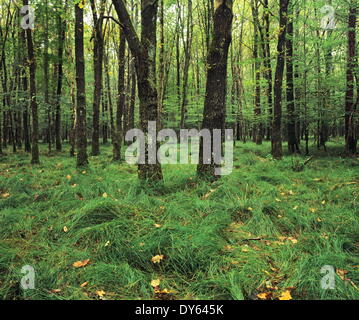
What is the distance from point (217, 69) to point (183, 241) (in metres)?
3.89

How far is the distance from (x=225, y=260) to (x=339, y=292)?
3.63 ft

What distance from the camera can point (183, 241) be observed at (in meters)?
2.84

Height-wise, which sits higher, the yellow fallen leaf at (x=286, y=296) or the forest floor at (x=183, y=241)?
the forest floor at (x=183, y=241)

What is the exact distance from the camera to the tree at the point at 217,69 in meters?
4.93

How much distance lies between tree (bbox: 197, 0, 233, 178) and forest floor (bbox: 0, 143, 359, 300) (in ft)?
4.15

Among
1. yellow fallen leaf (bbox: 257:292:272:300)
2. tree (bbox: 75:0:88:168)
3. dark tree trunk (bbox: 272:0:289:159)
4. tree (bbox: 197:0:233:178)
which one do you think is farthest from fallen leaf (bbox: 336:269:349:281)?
tree (bbox: 75:0:88:168)

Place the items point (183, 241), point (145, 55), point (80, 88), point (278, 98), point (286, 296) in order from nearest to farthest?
point (286, 296) → point (183, 241) → point (145, 55) → point (80, 88) → point (278, 98)

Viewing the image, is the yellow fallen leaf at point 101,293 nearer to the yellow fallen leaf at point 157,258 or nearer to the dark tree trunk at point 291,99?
the yellow fallen leaf at point 157,258

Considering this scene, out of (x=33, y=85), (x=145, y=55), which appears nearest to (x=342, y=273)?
(x=145, y=55)

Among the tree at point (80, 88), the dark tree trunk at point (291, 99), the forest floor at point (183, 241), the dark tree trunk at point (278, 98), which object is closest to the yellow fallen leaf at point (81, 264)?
the forest floor at point (183, 241)

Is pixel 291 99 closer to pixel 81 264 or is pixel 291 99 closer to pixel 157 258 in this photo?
pixel 157 258

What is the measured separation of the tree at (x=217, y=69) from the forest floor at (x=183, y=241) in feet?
4.15

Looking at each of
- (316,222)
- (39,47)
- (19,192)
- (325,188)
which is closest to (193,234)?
(316,222)
